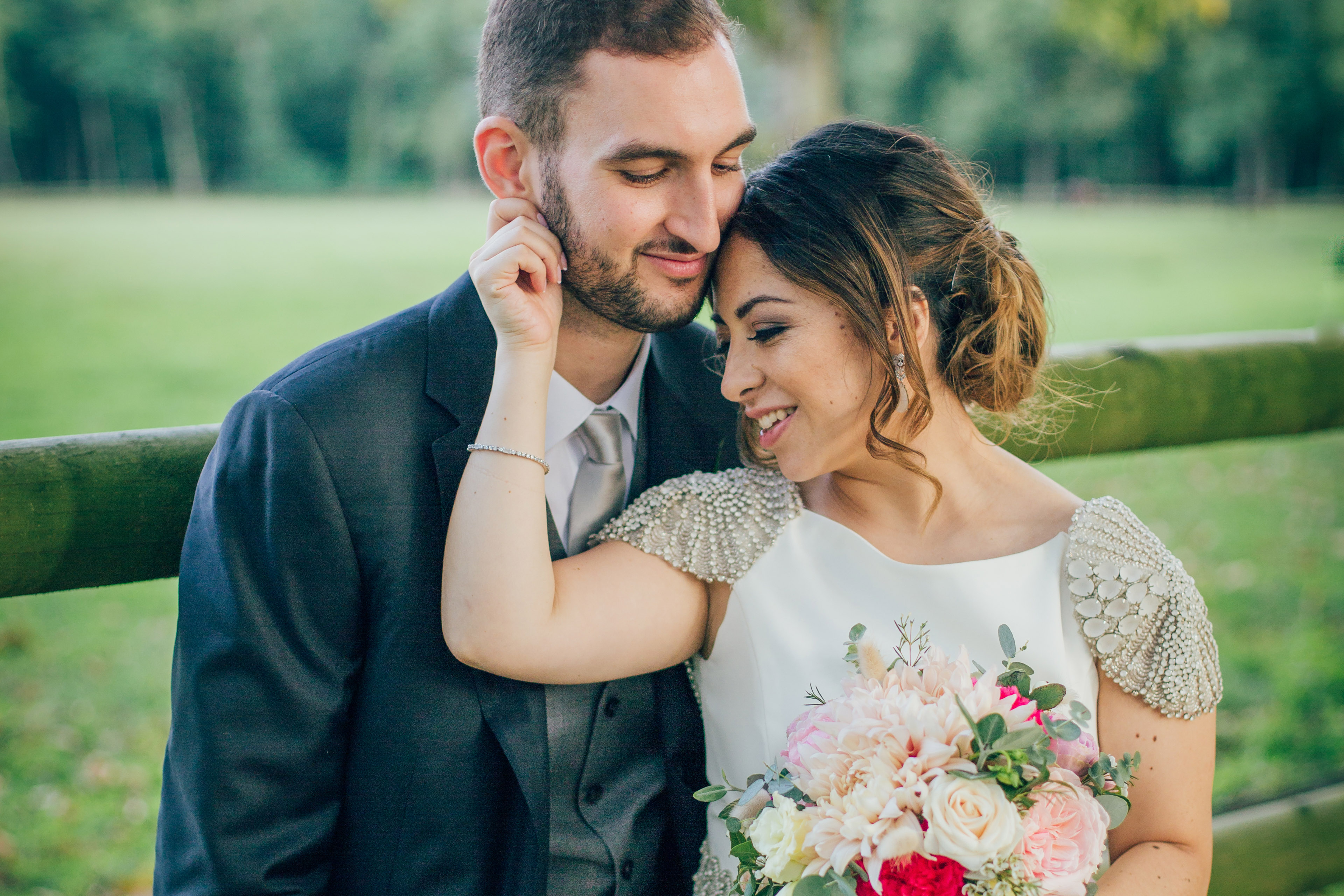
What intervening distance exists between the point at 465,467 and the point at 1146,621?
133 centimetres

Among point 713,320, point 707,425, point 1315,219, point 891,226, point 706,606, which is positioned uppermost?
point 891,226

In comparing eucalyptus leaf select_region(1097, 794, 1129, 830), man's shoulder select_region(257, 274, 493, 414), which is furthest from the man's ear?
eucalyptus leaf select_region(1097, 794, 1129, 830)

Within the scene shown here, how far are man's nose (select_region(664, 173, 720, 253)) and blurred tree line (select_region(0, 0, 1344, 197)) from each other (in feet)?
112

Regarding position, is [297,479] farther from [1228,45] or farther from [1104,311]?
[1228,45]

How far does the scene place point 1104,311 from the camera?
16.3 metres

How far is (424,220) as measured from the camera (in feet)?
111

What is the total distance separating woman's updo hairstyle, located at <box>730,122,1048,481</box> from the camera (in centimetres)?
203

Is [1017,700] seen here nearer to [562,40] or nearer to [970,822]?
[970,822]

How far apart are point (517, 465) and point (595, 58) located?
0.87 meters

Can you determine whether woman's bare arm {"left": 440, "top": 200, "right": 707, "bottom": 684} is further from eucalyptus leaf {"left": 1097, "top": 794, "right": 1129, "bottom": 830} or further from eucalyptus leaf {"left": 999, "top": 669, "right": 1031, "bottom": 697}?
eucalyptus leaf {"left": 1097, "top": 794, "right": 1129, "bottom": 830}

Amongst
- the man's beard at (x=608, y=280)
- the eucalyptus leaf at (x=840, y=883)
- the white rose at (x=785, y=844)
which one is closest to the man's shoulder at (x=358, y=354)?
the man's beard at (x=608, y=280)

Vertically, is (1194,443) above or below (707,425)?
below

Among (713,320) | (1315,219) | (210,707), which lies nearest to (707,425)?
(713,320)

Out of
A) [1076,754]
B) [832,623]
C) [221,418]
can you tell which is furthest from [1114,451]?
[221,418]
